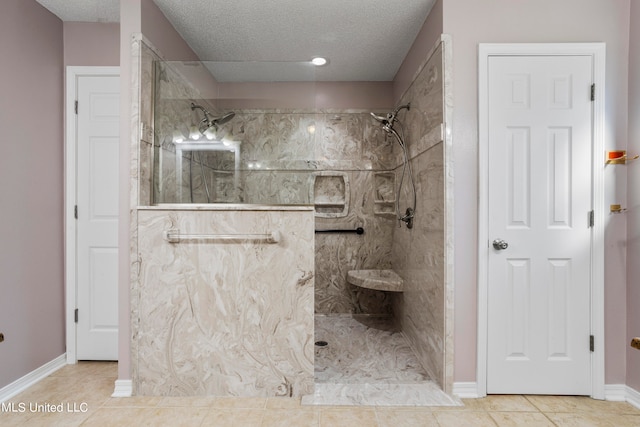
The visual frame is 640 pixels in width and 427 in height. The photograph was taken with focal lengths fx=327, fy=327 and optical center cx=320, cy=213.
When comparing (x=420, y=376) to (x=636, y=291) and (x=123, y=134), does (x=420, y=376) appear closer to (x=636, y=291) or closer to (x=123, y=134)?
(x=636, y=291)

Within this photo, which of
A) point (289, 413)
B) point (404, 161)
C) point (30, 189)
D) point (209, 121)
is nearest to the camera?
point (289, 413)

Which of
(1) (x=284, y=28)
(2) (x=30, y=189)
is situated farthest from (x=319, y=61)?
(2) (x=30, y=189)

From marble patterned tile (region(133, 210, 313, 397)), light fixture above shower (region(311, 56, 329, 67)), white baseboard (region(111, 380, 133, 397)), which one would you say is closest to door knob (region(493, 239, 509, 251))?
marble patterned tile (region(133, 210, 313, 397))

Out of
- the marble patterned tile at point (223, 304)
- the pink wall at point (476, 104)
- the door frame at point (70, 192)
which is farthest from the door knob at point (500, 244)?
the door frame at point (70, 192)

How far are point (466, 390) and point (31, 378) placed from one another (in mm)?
2819

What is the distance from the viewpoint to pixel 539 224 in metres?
2.03

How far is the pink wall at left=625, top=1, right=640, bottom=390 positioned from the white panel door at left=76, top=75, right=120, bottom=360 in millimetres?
3475

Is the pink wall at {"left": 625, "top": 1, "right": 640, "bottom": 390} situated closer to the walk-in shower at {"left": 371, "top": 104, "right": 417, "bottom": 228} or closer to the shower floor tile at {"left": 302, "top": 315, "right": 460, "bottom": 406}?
the shower floor tile at {"left": 302, "top": 315, "right": 460, "bottom": 406}

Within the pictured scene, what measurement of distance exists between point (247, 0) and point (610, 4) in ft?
7.46

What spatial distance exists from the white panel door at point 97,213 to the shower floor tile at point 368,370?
5.41 ft

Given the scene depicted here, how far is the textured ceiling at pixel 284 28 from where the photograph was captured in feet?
7.22

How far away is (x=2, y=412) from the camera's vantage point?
185 centimetres

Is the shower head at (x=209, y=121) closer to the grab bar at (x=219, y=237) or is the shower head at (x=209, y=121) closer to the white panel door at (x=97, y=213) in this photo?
the grab bar at (x=219, y=237)

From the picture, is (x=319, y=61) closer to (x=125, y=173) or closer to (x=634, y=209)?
(x=125, y=173)
